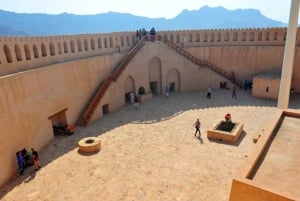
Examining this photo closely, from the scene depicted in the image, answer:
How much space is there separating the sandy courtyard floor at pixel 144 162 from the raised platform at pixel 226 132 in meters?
0.43

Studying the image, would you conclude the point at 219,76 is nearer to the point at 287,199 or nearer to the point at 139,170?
the point at 139,170

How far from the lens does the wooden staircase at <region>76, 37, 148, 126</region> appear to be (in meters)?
17.2

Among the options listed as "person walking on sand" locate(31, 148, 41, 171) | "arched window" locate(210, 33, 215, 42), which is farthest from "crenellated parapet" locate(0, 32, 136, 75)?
"arched window" locate(210, 33, 215, 42)

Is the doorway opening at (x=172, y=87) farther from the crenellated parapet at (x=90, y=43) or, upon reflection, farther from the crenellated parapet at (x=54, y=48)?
the crenellated parapet at (x=54, y=48)

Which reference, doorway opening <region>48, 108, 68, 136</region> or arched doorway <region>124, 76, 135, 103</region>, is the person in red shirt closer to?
→ doorway opening <region>48, 108, 68, 136</region>

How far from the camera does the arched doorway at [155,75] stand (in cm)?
2320

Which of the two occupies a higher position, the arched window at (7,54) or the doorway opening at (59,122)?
the arched window at (7,54)

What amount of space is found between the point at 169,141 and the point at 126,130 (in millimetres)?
3240

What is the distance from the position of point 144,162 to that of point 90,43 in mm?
11425

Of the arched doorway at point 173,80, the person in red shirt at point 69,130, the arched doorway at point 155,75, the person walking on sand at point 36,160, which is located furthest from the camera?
the arched doorway at point 173,80

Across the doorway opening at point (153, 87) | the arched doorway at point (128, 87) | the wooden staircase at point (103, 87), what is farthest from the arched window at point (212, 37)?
the arched doorway at point (128, 87)

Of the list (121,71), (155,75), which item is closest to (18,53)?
(121,71)

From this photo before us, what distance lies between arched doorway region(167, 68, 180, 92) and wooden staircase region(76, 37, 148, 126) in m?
4.24

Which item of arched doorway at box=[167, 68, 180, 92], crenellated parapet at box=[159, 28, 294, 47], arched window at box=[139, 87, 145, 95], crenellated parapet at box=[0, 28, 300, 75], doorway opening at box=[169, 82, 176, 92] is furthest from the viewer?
doorway opening at box=[169, 82, 176, 92]
